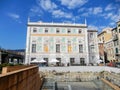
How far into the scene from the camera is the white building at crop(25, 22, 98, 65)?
3581 centimetres

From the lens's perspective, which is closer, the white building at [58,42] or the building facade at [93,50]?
the white building at [58,42]

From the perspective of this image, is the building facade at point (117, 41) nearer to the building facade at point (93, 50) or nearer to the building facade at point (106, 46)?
the building facade at point (106, 46)

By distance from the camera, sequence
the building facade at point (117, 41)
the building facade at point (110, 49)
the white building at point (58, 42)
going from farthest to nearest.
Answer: the building facade at point (110, 49) < the building facade at point (117, 41) < the white building at point (58, 42)

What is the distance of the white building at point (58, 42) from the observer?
3581 cm

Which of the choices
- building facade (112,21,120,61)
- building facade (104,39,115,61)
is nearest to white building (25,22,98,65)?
building facade (112,21,120,61)

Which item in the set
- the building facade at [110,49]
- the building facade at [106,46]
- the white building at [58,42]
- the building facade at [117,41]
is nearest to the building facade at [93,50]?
the white building at [58,42]

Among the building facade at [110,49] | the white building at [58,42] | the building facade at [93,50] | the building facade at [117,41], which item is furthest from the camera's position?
the building facade at [110,49]

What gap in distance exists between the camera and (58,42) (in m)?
36.6

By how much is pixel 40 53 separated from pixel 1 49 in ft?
28.4

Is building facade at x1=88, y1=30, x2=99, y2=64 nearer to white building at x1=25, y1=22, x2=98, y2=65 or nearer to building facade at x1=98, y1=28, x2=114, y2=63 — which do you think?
white building at x1=25, y1=22, x2=98, y2=65

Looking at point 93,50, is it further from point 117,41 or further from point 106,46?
point 106,46

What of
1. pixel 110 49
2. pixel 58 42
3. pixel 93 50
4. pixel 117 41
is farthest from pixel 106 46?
pixel 58 42

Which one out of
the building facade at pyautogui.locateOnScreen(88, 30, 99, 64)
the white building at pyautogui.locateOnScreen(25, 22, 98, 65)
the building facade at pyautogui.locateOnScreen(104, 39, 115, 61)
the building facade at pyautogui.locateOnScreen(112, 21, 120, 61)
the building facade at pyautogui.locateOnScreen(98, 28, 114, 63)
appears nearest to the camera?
the white building at pyautogui.locateOnScreen(25, 22, 98, 65)

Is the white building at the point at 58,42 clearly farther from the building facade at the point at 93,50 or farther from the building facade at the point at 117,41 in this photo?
the building facade at the point at 117,41
